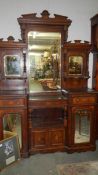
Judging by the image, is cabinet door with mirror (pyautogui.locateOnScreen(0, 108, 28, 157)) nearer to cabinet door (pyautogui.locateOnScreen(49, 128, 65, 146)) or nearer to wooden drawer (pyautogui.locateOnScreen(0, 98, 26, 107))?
wooden drawer (pyautogui.locateOnScreen(0, 98, 26, 107))

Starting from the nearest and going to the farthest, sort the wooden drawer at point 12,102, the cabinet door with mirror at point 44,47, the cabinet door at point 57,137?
the wooden drawer at point 12,102, the cabinet door at point 57,137, the cabinet door with mirror at point 44,47

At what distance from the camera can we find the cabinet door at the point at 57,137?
304 cm

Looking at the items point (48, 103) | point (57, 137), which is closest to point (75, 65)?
point (48, 103)

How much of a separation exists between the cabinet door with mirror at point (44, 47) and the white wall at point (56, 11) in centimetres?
14

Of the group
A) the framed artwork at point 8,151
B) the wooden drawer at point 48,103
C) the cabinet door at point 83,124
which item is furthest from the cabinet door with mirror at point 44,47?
the framed artwork at point 8,151

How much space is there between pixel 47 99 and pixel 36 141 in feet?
2.22

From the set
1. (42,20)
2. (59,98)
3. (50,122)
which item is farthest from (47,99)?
(42,20)

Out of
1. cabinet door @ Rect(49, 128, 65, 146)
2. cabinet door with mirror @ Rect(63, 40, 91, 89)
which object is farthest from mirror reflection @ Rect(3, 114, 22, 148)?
cabinet door with mirror @ Rect(63, 40, 91, 89)

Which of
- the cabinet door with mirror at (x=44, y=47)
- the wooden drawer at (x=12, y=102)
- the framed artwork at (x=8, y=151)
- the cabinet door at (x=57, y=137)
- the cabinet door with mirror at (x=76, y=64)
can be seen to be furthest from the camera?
the cabinet door with mirror at (x=76, y=64)

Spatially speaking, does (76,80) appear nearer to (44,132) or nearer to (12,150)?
(44,132)

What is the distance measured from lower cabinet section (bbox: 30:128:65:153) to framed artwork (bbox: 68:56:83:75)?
101 cm

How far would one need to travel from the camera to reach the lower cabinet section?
9.84ft

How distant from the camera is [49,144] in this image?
10.0ft

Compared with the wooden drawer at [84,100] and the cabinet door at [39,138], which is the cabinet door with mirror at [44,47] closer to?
the wooden drawer at [84,100]
